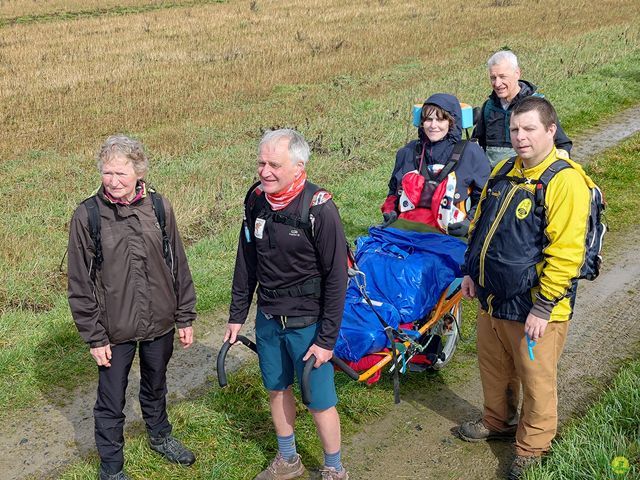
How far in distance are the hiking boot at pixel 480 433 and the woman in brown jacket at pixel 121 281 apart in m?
1.84

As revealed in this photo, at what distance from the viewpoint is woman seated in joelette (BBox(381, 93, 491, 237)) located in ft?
17.0

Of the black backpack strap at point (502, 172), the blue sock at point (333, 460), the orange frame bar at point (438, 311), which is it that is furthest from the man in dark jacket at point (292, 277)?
the black backpack strap at point (502, 172)

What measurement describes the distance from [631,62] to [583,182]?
14.1m

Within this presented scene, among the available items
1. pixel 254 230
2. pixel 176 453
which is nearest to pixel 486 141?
pixel 254 230

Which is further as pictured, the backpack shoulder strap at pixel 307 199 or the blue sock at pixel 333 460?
the blue sock at pixel 333 460

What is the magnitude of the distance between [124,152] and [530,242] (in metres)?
2.20

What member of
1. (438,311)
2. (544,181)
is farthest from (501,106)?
(544,181)

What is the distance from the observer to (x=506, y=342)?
4.33 metres

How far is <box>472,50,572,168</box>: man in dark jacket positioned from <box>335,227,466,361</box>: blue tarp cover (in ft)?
4.69

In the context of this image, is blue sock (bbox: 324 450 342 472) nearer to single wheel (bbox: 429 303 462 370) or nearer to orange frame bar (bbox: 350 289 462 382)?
orange frame bar (bbox: 350 289 462 382)

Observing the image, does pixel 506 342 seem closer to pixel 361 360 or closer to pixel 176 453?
pixel 361 360

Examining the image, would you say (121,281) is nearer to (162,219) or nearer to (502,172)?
(162,219)

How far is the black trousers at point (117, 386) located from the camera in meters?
4.19

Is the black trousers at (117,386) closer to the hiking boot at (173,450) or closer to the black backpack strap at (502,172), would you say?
the hiking boot at (173,450)
